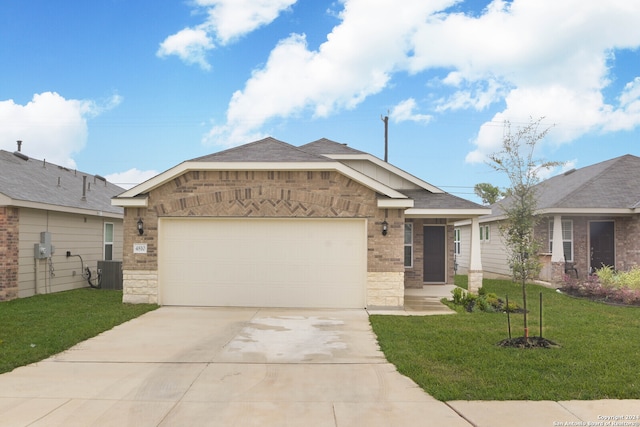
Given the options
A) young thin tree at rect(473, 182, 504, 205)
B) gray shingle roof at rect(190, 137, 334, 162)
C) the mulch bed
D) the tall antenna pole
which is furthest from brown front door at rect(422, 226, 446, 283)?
young thin tree at rect(473, 182, 504, 205)

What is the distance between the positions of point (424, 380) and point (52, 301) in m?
11.1

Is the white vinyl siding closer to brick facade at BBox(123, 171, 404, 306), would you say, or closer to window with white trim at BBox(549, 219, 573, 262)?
brick facade at BBox(123, 171, 404, 306)

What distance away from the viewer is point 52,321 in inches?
401

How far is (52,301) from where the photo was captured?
43.6 feet

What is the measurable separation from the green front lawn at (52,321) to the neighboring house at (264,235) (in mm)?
1298

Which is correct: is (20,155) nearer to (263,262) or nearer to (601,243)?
(263,262)

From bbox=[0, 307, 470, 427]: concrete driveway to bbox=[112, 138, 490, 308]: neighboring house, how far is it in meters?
2.84

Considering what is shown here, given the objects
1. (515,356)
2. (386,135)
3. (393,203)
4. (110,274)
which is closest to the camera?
(515,356)

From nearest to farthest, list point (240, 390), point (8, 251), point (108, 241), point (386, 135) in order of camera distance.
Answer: point (240, 390) < point (8, 251) < point (108, 241) < point (386, 135)

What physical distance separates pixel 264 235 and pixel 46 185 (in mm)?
9315

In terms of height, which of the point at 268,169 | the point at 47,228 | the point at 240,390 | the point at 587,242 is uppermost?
the point at 268,169

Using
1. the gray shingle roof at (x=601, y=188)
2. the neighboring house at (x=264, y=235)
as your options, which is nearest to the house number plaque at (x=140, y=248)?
the neighboring house at (x=264, y=235)

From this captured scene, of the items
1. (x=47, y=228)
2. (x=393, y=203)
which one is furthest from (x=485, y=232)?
(x=47, y=228)

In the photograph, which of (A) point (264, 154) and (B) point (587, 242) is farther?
(B) point (587, 242)
